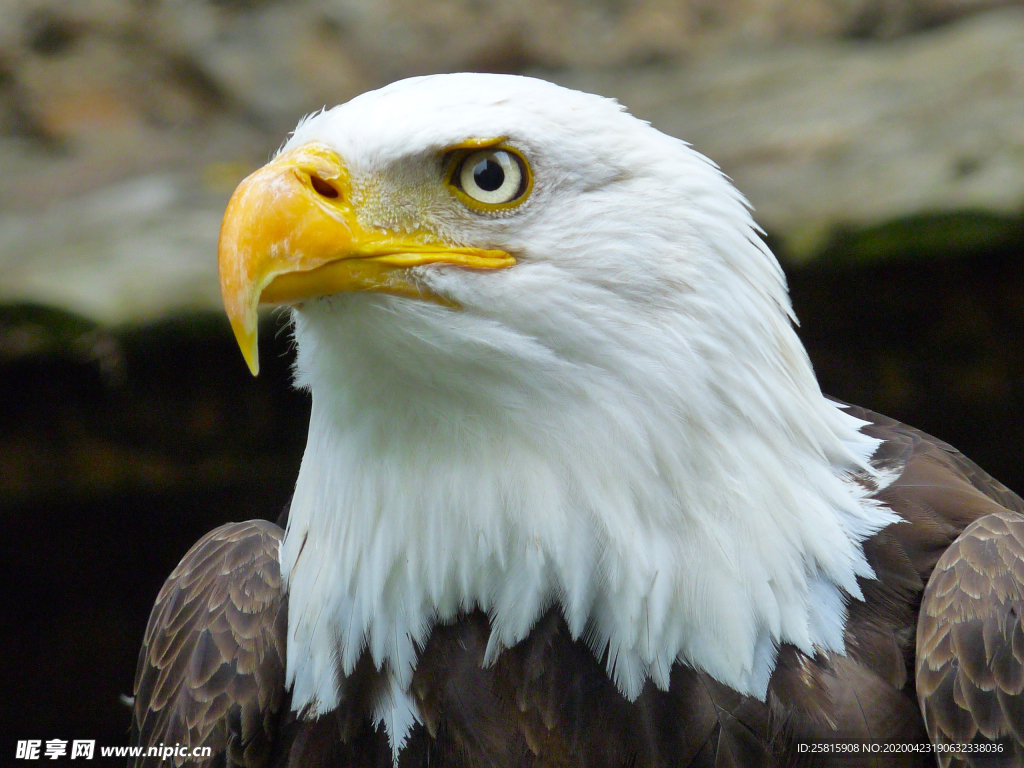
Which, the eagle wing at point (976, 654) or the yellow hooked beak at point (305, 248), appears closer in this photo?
the yellow hooked beak at point (305, 248)

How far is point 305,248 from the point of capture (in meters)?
1.90

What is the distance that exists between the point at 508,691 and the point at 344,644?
0.40 metres

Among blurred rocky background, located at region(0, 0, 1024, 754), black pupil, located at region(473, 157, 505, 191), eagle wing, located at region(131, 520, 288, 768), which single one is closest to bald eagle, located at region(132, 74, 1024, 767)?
black pupil, located at region(473, 157, 505, 191)

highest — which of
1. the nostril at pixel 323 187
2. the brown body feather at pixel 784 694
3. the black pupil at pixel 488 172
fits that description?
the black pupil at pixel 488 172

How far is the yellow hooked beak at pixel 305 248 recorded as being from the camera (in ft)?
6.21

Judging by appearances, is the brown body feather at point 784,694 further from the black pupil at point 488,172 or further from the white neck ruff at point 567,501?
the black pupil at point 488,172

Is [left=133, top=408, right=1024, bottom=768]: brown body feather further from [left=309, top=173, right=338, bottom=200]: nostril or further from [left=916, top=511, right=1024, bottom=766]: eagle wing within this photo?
[left=309, top=173, right=338, bottom=200]: nostril

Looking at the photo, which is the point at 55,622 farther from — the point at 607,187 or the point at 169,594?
the point at 607,187

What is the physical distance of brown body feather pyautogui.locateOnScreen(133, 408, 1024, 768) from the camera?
7.04ft

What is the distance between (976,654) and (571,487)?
96cm

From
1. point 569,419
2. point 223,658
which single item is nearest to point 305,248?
point 569,419

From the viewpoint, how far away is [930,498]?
246 centimetres

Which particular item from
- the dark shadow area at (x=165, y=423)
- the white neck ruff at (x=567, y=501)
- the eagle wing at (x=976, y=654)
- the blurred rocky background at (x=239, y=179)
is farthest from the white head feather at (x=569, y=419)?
the dark shadow area at (x=165, y=423)

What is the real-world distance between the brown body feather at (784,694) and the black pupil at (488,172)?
96 cm
